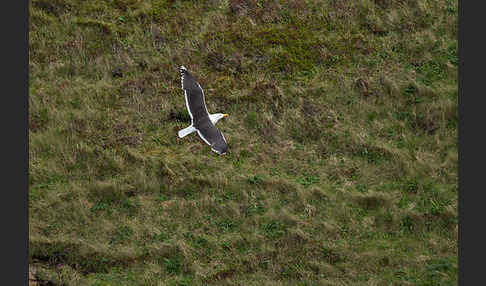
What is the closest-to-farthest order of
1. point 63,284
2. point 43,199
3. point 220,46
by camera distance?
point 63,284 → point 43,199 → point 220,46

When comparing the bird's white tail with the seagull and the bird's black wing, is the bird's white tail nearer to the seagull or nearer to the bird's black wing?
the seagull

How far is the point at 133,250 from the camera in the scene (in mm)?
12188

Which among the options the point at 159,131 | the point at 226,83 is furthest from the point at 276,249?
the point at 226,83

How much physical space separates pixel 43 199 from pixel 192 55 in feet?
22.3

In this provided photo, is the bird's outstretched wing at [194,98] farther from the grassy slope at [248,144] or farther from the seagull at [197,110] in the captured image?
the grassy slope at [248,144]

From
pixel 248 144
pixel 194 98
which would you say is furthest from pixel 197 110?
pixel 248 144

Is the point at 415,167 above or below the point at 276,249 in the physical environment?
above

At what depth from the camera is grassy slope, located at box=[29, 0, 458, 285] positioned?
39.3 feet

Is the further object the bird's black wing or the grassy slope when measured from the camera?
the grassy slope

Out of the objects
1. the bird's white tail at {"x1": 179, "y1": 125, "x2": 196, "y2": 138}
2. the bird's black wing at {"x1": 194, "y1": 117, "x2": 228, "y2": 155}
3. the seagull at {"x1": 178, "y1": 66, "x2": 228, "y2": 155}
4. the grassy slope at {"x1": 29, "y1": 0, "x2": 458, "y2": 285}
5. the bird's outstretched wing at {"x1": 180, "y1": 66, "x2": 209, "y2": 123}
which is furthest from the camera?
the bird's outstretched wing at {"x1": 180, "y1": 66, "x2": 209, "y2": 123}

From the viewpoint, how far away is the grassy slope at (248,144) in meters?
12.0

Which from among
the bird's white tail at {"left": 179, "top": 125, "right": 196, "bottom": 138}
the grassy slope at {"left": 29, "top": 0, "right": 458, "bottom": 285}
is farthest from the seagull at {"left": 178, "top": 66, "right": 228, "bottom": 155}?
the grassy slope at {"left": 29, "top": 0, "right": 458, "bottom": 285}

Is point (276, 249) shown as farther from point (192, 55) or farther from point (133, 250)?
point (192, 55)

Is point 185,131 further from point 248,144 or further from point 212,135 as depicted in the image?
point 248,144
